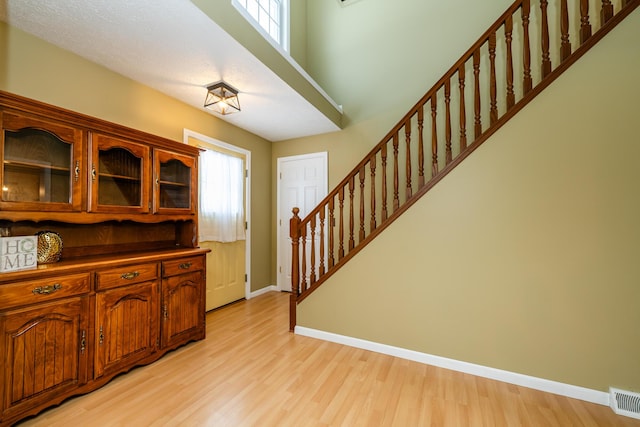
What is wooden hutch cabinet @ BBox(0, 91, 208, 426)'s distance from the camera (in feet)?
5.04

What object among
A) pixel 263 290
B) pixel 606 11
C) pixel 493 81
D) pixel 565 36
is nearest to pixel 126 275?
pixel 263 290

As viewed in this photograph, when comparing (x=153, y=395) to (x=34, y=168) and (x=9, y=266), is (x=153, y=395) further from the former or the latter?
(x=34, y=168)

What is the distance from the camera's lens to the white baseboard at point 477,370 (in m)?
1.76

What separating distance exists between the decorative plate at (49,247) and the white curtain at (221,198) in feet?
4.55

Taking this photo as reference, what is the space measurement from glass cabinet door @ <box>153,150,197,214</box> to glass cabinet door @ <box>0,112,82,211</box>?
0.56 metres

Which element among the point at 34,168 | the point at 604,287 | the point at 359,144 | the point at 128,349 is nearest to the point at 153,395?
the point at 128,349

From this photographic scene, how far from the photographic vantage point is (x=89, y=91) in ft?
7.13

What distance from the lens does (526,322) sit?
6.30 feet

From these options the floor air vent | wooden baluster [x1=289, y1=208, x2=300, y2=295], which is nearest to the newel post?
wooden baluster [x1=289, y1=208, x2=300, y2=295]

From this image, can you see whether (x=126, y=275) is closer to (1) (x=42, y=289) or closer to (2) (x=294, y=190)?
(1) (x=42, y=289)

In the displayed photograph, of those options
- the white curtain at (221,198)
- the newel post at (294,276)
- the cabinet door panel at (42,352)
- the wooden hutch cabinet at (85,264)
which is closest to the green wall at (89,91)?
the white curtain at (221,198)

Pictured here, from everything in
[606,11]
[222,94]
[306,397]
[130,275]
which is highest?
[606,11]

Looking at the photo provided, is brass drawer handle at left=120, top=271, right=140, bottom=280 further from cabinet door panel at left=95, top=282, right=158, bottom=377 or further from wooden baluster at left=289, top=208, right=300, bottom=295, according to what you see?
wooden baluster at left=289, top=208, right=300, bottom=295

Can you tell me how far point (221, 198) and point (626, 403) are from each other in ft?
13.2
